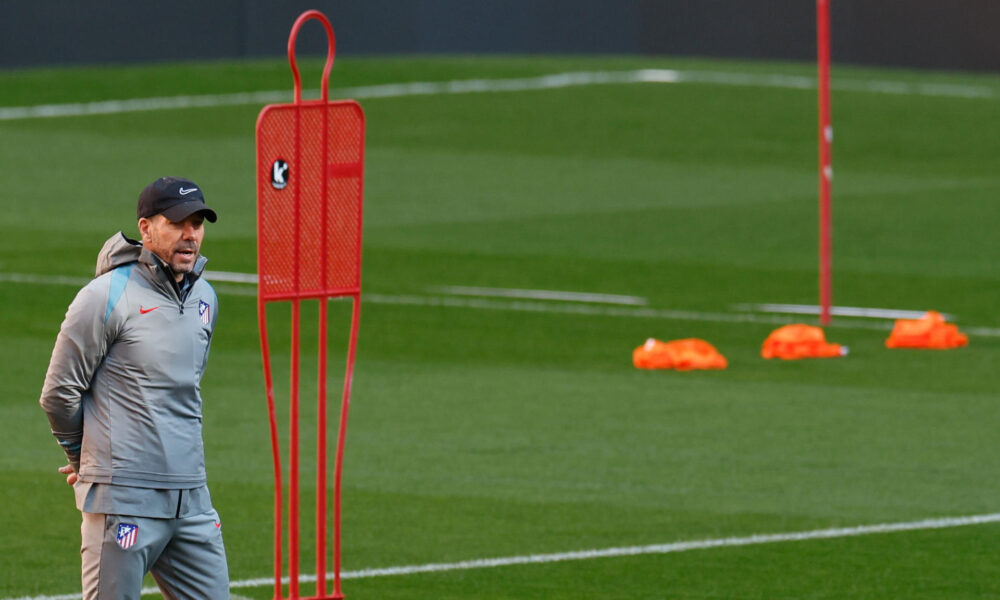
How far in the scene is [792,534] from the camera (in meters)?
12.0

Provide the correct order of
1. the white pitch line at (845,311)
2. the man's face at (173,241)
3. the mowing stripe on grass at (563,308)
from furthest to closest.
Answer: the white pitch line at (845,311) < the mowing stripe on grass at (563,308) < the man's face at (173,241)

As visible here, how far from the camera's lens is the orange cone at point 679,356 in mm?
17250

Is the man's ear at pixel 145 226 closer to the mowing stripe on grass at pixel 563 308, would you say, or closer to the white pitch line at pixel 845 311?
the mowing stripe on grass at pixel 563 308

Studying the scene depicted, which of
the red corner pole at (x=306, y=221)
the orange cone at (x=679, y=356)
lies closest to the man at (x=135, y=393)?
the red corner pole at (x=306, y=221)

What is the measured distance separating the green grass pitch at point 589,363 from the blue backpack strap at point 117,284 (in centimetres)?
340

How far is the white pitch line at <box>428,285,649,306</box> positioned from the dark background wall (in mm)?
22358

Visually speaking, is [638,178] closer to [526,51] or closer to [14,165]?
[14,165]

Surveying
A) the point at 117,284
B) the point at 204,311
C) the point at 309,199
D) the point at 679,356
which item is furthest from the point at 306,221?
the point at 679,356

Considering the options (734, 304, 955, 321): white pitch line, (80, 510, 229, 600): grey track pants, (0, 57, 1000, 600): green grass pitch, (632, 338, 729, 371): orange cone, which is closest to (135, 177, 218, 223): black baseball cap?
(80, 510, 229, 600): grey track pants

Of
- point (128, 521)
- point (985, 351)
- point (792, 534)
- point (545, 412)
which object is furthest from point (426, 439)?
point (128, 521)

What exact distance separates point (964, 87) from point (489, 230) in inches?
821

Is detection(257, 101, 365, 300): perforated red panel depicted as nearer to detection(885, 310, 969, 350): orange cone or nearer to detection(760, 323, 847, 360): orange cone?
detection(760, 323, 847, 360): orange cone

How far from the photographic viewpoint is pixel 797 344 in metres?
17.8

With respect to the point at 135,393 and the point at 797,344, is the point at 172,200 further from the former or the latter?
the point at 797,344
